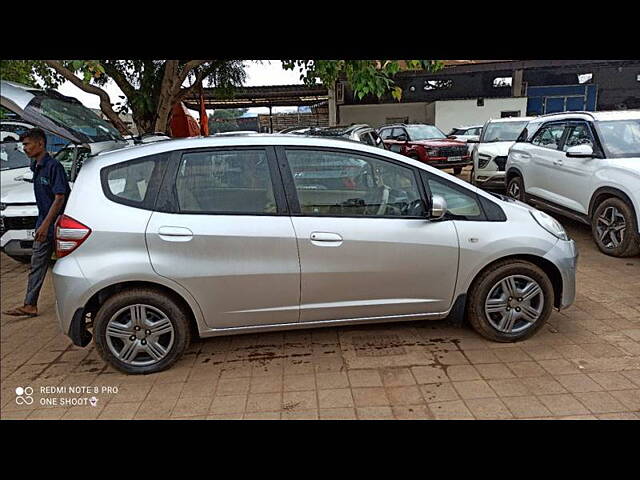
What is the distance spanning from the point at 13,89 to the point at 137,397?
2376 millimetres

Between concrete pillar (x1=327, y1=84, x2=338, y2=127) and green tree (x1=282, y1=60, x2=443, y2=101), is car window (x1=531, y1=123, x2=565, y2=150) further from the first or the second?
concrete pillar (x1=327, y1=84, x2=338, y2=127)

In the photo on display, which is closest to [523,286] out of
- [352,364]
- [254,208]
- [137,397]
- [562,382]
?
[562,382]

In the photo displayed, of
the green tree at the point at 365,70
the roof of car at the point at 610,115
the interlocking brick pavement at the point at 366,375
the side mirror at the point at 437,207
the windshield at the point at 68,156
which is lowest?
the interlocking brick pavement at the point at 366,375

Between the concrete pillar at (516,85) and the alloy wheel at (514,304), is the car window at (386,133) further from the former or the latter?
the alloy wheel at (514,304)

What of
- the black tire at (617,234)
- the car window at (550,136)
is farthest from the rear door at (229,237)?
the car window at (550,136)

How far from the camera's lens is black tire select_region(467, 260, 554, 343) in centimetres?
322

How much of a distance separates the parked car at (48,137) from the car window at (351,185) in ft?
5.10

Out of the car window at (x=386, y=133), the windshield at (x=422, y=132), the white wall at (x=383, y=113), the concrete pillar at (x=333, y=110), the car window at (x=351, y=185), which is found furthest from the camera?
the white wall at (x=383, y=113)

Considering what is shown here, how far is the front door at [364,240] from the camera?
2.99 metres

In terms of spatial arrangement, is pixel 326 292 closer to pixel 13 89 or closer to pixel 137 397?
pixel 137 397

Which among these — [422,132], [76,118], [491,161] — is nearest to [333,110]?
[422,132]

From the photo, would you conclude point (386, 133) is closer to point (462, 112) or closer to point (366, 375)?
point (462, 112)

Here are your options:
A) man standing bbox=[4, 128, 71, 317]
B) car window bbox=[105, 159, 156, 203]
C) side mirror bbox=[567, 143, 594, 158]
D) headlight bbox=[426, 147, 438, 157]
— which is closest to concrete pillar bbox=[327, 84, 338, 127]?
headlight bbox=[426, 147, 438, 157]

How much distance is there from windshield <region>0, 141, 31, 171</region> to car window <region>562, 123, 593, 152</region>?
714cm
